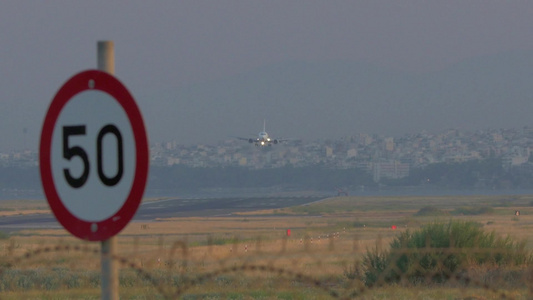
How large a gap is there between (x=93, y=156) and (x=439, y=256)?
38.0ft

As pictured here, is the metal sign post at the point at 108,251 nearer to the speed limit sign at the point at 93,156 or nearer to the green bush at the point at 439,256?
the speed limit sign at the point at 93,156

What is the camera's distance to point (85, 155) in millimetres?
3320

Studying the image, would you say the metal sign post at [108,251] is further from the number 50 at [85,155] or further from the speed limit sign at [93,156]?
the number 50 at [85,155]

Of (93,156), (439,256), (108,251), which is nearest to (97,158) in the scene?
(93,156)

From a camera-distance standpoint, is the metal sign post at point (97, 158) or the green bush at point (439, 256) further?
the green bush at point (439, 256)

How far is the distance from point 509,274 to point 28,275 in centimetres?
908

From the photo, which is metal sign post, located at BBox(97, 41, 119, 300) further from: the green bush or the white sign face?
the green bush

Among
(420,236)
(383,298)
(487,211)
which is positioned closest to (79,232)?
(383,298)

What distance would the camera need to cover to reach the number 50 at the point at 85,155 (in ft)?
10.7

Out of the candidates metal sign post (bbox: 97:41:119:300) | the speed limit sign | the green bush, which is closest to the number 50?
the speed limit sign

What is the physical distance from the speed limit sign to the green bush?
10.6m

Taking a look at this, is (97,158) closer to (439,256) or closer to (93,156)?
(93,156)

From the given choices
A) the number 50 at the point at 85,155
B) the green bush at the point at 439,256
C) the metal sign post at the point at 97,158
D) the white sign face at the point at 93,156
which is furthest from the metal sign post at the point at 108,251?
the green bush at the point at 439,256

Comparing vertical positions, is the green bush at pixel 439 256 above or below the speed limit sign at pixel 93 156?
below
